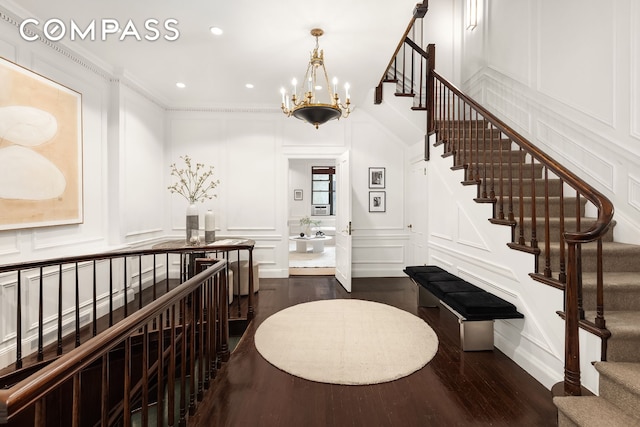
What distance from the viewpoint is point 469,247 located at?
336cm

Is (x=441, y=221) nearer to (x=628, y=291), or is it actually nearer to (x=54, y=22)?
(x=628, y=291)

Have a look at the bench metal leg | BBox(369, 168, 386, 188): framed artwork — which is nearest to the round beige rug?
the bench metal leg

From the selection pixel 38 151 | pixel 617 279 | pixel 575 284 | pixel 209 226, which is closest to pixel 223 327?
pixel 209 226

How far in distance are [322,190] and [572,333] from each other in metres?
8.84

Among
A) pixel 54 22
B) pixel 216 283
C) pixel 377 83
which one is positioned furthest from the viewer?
pixel 377 83

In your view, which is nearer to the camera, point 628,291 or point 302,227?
point 628,291

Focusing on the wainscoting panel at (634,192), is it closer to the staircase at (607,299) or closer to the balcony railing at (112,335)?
the staircase at (607,299)

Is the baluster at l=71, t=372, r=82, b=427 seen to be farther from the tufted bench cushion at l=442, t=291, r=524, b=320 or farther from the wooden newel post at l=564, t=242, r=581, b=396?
the tufted bench cushion at l=442, t=291, r=524, b=320

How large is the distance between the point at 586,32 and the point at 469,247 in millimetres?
2342

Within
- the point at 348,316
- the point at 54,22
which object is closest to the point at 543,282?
the point at 348,316

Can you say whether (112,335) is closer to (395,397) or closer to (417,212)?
(395,397)

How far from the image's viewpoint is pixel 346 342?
301cm

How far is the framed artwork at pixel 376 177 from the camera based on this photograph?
5.66 metres

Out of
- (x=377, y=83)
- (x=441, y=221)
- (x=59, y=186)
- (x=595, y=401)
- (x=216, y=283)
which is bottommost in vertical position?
(x=595, y=401)
